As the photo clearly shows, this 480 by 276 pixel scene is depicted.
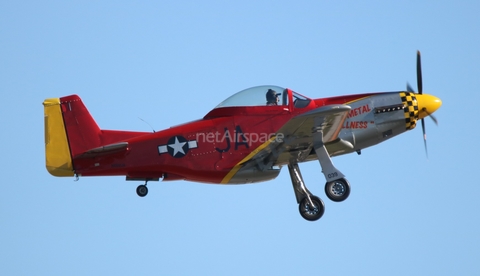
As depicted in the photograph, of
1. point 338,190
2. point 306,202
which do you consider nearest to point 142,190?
point 306,202

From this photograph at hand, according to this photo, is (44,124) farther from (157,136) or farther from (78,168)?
(157,136)

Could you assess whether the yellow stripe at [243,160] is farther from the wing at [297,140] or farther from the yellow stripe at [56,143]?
the yellow stripe at [56,143]

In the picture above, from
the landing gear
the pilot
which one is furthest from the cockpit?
the landing gear

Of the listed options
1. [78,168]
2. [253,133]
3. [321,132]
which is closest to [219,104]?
[253,133]

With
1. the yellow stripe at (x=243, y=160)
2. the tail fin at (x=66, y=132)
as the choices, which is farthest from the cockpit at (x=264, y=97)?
the tail fin at (x=66, y=132)

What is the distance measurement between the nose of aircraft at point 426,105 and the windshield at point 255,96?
3153mm

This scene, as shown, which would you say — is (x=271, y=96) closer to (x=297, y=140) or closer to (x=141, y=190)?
(x=297, y=140)

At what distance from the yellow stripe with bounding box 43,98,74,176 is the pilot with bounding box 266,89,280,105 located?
4.34 meters

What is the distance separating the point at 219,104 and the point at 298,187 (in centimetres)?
249

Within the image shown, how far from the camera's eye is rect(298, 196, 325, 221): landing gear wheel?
52.1ft

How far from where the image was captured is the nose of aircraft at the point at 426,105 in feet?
53.9

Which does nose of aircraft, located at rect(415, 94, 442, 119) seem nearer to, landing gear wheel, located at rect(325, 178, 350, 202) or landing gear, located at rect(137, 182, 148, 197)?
landing gear wheel, located at rect(325, 178, 350, 202)

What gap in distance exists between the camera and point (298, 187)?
53.0ft

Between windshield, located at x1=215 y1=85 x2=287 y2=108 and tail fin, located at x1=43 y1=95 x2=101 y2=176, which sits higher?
windshield, located at x1=215 y1=85 x2=287 y2=108
